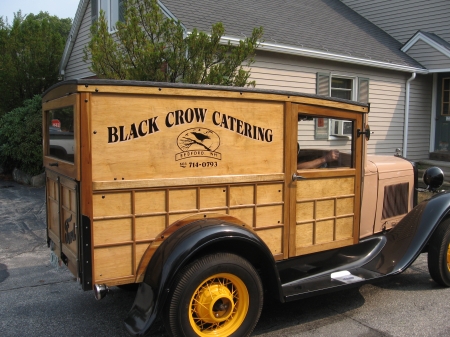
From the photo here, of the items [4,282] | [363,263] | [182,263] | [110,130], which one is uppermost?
[110,130]

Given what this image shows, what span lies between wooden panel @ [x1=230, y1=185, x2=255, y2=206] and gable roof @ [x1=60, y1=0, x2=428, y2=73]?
5504 millimetres

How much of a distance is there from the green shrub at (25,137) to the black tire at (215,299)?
8400 millimetres

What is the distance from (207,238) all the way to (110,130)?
3.29 feet

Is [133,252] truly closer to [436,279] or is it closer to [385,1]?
[436,279]

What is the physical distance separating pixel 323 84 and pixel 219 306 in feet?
27.2

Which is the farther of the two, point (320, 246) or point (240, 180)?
point (320, 246)

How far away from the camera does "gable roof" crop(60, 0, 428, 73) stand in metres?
9.38

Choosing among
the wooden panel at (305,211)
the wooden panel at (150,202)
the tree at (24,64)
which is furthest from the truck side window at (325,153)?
the tree at (24,64)

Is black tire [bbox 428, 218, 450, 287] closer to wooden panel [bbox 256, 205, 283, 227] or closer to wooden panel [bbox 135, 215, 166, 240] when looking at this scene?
wooden panel [bbox 256, 205, 283, 227]

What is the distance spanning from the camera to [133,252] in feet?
10.5

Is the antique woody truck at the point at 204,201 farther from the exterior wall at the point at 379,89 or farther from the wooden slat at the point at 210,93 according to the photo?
the exterior wall at the point at 379,89

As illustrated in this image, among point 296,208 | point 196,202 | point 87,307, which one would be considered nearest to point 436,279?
point 296,208

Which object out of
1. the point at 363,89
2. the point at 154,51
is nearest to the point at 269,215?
the point at 154,51

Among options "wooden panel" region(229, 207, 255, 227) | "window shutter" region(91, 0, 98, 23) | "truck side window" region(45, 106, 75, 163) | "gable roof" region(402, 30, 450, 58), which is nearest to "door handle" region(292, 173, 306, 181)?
"wooden panel" region(229, 207, 255, 227)
